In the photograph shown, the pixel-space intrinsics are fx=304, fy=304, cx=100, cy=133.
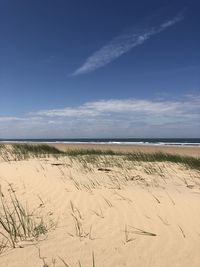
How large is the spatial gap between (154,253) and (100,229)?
106 centimetres

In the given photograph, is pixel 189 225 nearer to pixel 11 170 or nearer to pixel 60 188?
pixel 60 188

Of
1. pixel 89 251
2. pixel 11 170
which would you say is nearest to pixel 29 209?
pixel 89 251

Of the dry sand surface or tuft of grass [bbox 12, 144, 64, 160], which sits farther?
tuft of grass [bbox 12, 144, 64, 160]

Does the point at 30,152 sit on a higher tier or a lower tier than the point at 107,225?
higher

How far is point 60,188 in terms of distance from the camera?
7.62 metres

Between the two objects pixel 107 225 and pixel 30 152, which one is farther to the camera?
pixel 30 152

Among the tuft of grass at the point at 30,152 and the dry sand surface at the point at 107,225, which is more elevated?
the tuft of grass at the point at 30,152

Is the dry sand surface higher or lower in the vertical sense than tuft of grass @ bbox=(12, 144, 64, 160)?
lower

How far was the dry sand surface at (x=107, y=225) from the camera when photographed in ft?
11.3

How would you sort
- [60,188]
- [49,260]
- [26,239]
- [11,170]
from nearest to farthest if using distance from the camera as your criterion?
[49,260] < [26,239] < [60,188] < [11,170]

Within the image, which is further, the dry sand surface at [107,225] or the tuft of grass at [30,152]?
the tuft of grass at [30,152]

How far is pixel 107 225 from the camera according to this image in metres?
4.60

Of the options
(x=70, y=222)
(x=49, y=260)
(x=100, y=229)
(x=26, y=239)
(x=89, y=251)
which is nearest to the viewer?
(x=49, y=260)

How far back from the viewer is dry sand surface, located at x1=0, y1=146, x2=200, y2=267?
11.3 feet
